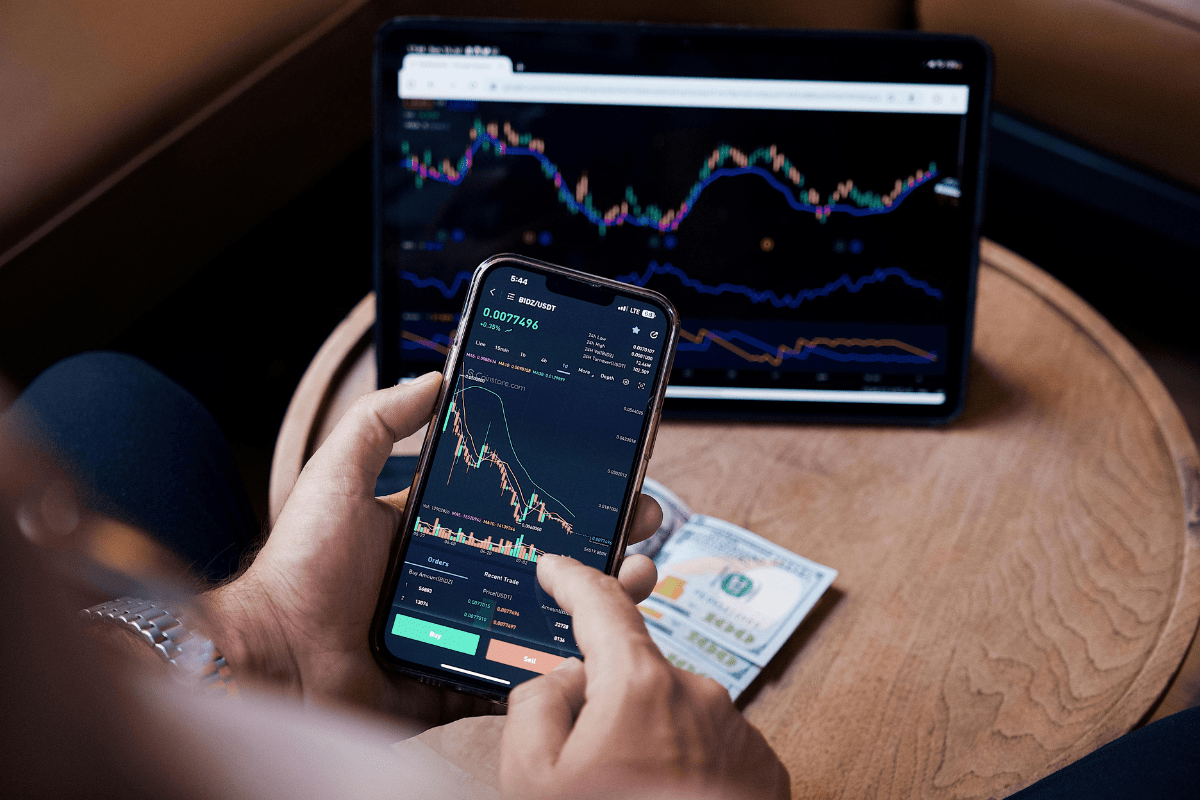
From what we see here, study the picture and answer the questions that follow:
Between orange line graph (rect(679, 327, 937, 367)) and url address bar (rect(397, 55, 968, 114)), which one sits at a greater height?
url address bar (rect(397, 55, 968, 114))

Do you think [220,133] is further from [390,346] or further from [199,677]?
[199,677]

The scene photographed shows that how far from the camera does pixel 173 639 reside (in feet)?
1.88

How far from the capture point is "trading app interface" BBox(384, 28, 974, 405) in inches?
32.2

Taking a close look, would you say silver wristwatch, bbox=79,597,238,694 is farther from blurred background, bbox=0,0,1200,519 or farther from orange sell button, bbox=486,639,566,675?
blurred background, bbox=0,0,1200,519

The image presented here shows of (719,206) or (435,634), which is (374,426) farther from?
(719,206)

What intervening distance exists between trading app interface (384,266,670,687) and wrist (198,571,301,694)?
0.09 meters

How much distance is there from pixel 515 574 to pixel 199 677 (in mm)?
228

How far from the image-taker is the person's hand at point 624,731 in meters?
0.45

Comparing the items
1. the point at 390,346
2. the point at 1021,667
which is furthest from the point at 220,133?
the point at 1021,667

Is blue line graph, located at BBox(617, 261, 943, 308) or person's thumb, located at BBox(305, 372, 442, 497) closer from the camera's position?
person's thumb, located at BBox(305, 372, 442, 497)

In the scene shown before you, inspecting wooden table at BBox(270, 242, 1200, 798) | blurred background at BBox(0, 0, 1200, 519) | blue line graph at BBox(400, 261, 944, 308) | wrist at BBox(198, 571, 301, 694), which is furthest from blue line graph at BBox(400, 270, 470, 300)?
blurred background at BBox(0, 0, 1200, 519)

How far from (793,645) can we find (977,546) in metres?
0.22

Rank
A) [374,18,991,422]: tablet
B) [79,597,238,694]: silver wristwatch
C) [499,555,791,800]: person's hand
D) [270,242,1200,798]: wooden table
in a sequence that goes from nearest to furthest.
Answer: [499,555,791,800]: person's hand → [79,597,238,694]: silver wristwatch → [270,242,1200,798]: wooden table → [374,18,991,422]: tablet

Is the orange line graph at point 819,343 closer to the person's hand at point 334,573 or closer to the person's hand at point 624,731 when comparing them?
the person's hand at point 334,573
